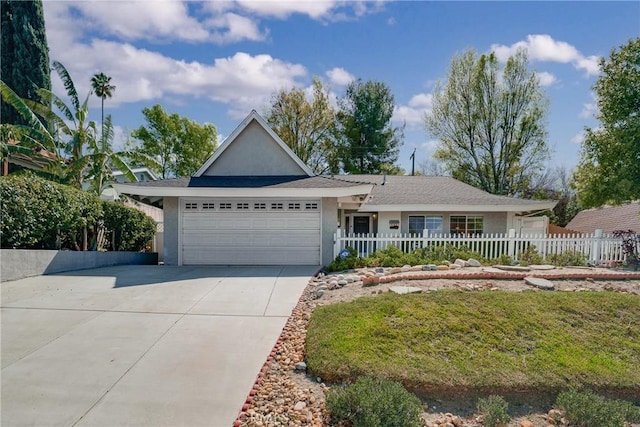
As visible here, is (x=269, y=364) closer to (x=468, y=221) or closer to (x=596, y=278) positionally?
(x=596, y=278)

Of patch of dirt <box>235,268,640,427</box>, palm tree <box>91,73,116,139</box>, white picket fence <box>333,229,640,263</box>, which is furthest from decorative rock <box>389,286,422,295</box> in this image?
palm tree <box>91,73,116,139</box>

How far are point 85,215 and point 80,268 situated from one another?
1839mm

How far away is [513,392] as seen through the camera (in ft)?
12.8

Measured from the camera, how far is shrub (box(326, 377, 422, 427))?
3102 millimetres

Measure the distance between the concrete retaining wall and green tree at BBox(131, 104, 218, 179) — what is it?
23.1 m

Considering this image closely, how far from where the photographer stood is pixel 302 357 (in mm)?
4500

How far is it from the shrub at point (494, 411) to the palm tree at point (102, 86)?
39113mm

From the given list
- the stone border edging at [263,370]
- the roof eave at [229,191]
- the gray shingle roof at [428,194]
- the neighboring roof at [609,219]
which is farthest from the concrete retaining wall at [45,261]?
the neighboring roof at [609,219]

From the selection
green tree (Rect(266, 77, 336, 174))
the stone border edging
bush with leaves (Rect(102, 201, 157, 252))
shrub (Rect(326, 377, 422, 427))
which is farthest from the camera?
green tree (Rect(266, 77, 336, 174))

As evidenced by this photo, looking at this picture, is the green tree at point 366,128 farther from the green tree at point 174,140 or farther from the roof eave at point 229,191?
the roof eave at point 229,191

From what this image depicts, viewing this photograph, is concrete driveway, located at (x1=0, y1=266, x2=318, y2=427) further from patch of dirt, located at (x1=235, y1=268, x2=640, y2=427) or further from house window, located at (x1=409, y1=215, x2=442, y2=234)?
house window, located at (x1=409, y1=215, x2=442, y2=234)

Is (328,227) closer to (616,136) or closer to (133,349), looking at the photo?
(133,349)

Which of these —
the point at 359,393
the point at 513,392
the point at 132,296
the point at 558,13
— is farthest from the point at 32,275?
the point at 558,13

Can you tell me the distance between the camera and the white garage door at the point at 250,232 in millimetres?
11922
